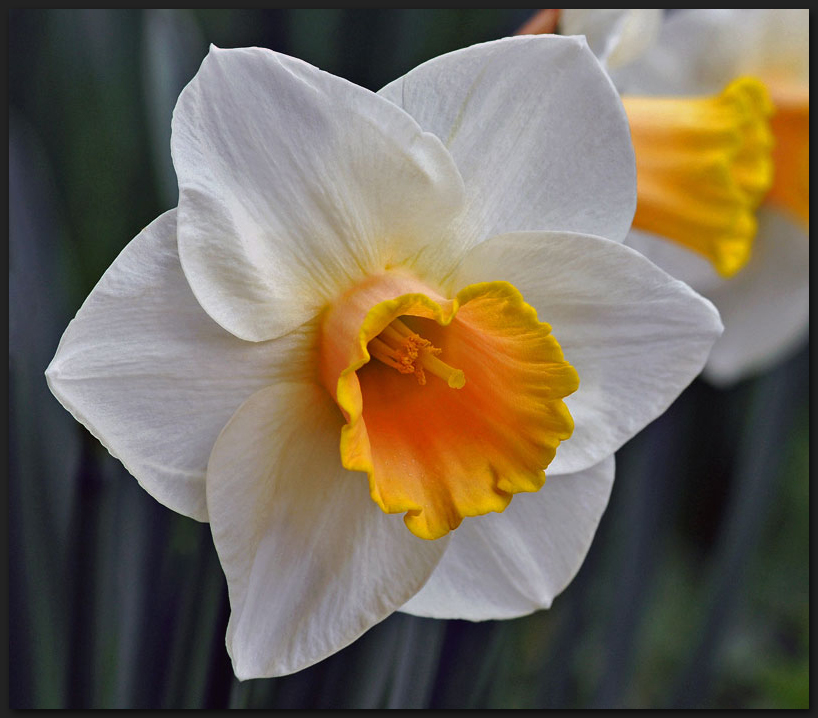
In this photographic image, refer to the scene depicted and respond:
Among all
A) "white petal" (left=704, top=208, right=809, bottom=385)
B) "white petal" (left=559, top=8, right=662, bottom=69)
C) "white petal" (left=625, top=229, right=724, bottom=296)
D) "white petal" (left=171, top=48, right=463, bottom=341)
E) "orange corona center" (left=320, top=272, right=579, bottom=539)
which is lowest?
"white petal" (left=704, top=208, right=809, bottom=385)

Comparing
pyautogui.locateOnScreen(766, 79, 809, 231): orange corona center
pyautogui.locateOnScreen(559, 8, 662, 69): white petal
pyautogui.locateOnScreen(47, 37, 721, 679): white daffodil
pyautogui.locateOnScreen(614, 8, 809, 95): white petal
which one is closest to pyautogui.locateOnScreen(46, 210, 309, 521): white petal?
pyautogui.locateOnScreen(47, 37, 721, 679): white daffodil

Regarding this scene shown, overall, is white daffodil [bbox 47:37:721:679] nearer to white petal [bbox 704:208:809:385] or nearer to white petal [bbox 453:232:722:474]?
white petal [bbox 453:232:722:474]

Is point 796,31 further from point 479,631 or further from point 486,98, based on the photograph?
point 479,631

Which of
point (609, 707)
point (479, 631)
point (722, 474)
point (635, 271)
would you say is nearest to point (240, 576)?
point (635, 271)

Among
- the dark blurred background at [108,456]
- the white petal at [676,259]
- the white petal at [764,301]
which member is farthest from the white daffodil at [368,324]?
the white petal at [764,301]

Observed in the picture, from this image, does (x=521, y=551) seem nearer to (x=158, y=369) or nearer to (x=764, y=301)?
(x=158, y=369)

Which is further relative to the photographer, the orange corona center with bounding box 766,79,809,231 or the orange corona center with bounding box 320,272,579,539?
the orange corona center with bounding box 766,79,809,231

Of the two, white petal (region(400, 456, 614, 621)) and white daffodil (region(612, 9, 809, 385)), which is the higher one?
white daffodil (region(612, 9, 809, 385))
